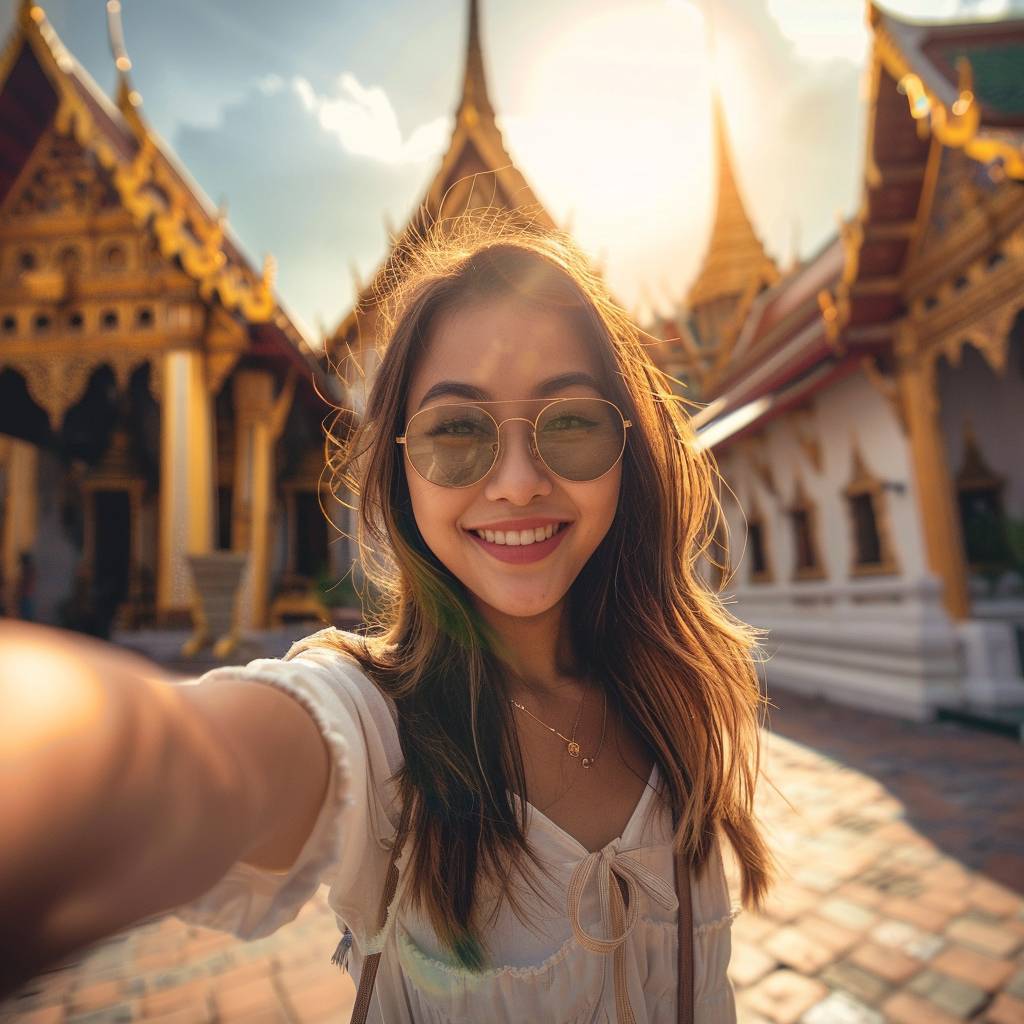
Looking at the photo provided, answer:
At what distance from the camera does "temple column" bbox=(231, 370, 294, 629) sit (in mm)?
7844

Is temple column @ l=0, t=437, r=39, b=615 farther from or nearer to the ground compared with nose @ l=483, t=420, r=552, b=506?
farther from the ground

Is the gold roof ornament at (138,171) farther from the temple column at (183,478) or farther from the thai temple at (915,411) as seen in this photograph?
the thai temple at (915,411)

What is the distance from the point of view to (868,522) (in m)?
6.75

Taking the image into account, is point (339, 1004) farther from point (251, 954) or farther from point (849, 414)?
point (849, 414)

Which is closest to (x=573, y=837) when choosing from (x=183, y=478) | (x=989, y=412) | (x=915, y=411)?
(x=915, y=411)

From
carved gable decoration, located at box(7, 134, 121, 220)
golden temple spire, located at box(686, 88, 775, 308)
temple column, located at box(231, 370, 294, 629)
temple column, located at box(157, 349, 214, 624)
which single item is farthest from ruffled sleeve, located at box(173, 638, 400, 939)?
golden temple spire, located at box(686, 88, 775, 308)

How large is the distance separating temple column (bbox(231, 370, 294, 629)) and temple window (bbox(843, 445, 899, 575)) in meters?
6.93

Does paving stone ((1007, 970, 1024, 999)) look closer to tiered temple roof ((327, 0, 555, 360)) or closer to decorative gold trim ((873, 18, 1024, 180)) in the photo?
decorative gold trim ((873, 18, 1024, 180))

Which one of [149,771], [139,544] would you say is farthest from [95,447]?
[149,771]

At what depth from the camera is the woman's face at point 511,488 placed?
0.87 m

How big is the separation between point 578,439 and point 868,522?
274 inches

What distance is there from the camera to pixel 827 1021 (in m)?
1.71

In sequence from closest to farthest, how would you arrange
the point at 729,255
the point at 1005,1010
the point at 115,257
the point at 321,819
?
the point at 321,819, the point at 1005,1010, the point at 115,257, the point at 729,255

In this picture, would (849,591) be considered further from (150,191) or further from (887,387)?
(150,191)
